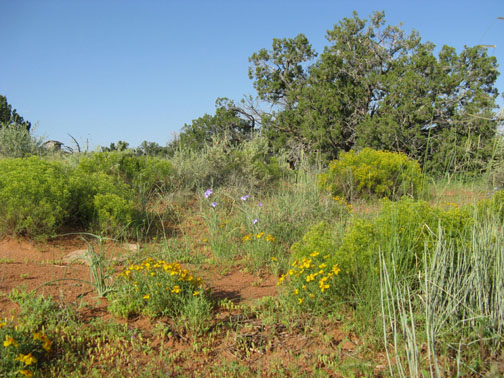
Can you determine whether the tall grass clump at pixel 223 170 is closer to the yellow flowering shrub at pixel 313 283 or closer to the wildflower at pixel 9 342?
the yellow flowering shrub at pixel 313 283

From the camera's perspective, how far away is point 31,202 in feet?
16.4

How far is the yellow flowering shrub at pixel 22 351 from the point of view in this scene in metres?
2.34

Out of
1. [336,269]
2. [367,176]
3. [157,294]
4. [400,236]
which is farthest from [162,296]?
[367,176]

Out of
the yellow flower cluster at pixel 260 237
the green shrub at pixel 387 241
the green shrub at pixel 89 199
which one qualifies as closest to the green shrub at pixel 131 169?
the green shrub at pixel 89 199

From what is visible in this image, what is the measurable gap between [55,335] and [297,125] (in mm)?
14414

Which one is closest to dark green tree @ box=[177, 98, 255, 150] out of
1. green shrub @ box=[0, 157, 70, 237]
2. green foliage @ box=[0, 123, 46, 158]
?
green foliage @ box=[0, 123, 46, 158]

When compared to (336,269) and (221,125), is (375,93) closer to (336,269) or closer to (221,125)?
(221,125)

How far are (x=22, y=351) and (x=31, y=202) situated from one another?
2.93 m

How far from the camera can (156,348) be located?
288cm

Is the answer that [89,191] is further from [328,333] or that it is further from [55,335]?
[328,333]

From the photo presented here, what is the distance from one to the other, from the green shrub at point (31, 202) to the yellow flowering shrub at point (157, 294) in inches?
86.7

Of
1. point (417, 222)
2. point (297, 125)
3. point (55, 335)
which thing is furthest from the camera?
point (297, 125)

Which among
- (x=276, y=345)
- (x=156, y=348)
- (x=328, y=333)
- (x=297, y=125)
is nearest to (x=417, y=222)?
(x=328, y=333)

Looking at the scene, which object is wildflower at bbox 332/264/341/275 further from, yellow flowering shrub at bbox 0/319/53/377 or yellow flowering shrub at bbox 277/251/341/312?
yellow flowering shrub at bbox 0/319/53/377
